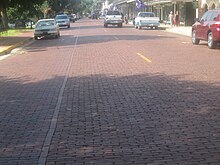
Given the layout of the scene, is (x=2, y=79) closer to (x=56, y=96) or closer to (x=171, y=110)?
(x=56, y=96)

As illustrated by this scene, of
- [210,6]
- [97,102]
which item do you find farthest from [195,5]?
[97,102]

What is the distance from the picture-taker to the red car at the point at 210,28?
63.4 ft

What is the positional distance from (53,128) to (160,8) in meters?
58.2

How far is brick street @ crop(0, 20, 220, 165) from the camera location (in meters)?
5.51

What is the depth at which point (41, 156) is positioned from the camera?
5465 mm

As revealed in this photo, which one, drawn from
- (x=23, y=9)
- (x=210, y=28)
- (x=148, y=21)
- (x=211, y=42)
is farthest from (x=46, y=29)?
(x=148, y=21)

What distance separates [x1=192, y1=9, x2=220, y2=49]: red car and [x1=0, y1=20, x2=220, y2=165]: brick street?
18.8 ft

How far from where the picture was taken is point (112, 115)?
752 cm

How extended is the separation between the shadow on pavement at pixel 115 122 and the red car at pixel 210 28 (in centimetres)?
917

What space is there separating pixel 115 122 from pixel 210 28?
14.2m

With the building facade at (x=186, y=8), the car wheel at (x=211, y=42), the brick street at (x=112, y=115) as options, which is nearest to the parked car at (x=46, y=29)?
the car wheel at (x=211, y=42)

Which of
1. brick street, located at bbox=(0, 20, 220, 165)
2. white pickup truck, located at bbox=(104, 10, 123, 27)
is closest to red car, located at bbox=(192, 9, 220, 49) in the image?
brick street, located at bbox=(0, 20, 220, 165)

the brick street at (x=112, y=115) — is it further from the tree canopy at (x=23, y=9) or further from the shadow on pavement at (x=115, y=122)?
the tree canopy at (x=23, y=9)

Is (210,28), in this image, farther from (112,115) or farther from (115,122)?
(115,122)
